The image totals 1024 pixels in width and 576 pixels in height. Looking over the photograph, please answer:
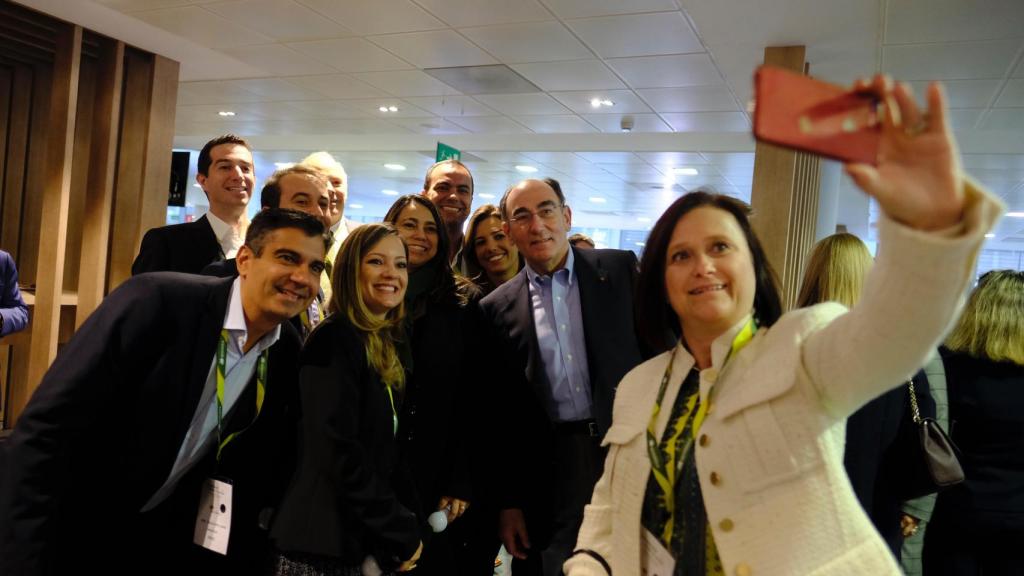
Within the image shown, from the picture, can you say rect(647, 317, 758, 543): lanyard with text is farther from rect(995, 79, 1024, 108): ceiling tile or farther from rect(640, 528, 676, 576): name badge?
rect(995, 79, 1024, 108): ceiling tile

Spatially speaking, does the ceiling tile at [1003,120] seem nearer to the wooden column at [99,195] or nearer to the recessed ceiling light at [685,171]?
the recessed ceiling light at [685,171]

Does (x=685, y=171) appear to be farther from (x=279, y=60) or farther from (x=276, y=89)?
(x=279, y=60)

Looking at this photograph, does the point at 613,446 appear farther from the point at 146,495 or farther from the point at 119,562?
the point at 119,562

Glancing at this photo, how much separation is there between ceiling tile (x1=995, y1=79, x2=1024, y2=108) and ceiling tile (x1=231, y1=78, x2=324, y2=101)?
6011 mm

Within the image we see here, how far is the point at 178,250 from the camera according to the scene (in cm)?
273

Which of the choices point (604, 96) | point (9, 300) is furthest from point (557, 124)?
point (9, 300)

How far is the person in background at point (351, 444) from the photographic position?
188 centimetres

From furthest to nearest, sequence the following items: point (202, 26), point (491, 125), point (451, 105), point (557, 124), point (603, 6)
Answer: point (491, 125)
point (557, 124)
point (451, 105)
point (202, 26)
point (603, 6)

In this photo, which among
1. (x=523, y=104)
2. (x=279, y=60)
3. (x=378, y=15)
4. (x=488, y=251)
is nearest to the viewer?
(x=488, y=251)

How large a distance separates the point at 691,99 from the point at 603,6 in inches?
83.5

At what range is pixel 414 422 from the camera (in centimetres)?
223

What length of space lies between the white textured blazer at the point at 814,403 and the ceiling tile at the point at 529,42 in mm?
3753

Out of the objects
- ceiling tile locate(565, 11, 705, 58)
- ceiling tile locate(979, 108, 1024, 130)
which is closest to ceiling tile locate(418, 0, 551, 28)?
ceiling tile locate(565, 11, 705, 58)

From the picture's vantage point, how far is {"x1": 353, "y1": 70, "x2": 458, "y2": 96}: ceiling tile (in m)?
5.88
